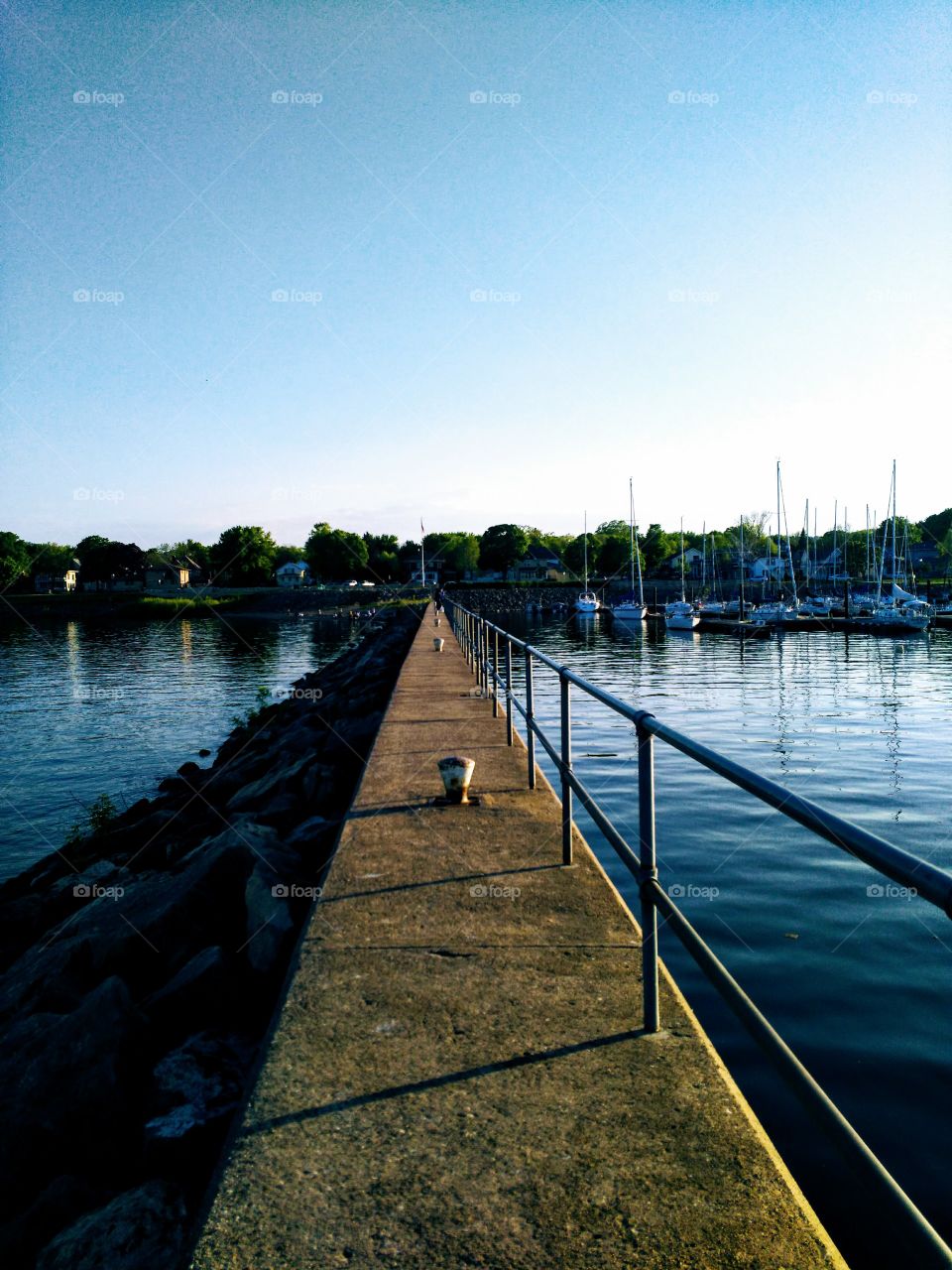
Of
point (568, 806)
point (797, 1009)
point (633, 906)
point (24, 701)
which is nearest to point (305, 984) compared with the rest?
point (568, 806)

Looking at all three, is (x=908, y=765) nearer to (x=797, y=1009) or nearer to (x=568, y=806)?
(x=797, y=1009)

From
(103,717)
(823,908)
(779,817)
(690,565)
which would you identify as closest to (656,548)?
(690,565)

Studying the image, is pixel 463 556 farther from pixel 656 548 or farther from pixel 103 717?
pixel 103 717

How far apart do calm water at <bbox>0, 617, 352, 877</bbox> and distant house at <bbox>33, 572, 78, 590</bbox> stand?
350ft

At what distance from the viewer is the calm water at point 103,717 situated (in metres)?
15.0

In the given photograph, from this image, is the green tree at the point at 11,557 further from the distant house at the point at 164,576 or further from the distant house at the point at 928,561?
the distant house at the point at 928,561

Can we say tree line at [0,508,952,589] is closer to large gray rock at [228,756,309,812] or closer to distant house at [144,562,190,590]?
distant house at [144,562,190,590]

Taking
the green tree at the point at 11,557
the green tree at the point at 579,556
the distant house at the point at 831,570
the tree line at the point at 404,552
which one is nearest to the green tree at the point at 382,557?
the tree line at the point at 404,552

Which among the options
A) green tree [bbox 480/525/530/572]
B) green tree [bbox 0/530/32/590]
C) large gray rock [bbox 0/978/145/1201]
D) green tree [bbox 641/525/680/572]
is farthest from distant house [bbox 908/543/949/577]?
large gray rock [bbox 0/978/145/1201]

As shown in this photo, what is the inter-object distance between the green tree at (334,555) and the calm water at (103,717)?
102901 mm

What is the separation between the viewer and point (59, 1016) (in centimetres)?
461

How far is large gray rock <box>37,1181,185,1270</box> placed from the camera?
2.63 m

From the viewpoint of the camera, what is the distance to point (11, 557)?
431 ft

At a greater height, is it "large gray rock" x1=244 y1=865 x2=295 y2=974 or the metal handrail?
the metal handrail
